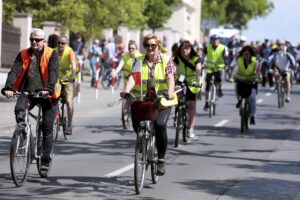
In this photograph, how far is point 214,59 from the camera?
24.0 metres

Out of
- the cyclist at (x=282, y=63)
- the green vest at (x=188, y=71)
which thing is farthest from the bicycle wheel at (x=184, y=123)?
the cyclist at (x=282, y=63)

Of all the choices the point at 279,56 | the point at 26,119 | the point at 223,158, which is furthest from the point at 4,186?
the point at 279,56

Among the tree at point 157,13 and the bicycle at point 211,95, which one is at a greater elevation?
the tree at point 157,13

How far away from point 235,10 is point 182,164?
300 ft

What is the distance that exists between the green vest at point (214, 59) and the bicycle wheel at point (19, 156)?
13.1m

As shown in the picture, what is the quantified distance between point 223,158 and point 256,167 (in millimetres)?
1201

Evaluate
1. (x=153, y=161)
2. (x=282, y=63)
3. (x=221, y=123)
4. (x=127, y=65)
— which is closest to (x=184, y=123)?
(x=127, y=65)

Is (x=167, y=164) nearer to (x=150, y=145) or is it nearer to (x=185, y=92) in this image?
(x=150, y=145)

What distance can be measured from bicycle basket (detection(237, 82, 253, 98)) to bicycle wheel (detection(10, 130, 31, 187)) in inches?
378

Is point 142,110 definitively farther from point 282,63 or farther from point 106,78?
point 106,78

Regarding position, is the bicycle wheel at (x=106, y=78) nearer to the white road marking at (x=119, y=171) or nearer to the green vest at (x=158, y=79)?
the white road marking at (x=119, y=171)

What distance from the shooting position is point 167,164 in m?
13.8

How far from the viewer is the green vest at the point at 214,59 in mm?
23891

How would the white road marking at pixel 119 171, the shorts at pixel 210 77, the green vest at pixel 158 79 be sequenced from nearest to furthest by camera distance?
1. the green vest at pixel 158 79
2. the white road marking at pixel 119 171
3. the shorts at pixel 210 77
